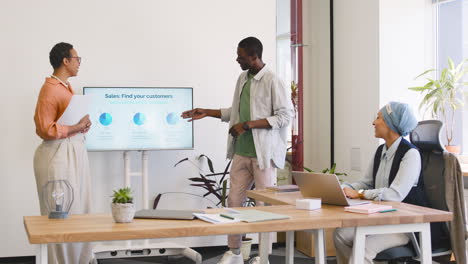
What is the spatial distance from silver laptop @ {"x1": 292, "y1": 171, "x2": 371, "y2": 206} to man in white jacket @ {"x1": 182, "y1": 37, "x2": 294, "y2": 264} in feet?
3.41

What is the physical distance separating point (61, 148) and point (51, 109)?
24 cm

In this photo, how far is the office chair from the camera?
2.74 m

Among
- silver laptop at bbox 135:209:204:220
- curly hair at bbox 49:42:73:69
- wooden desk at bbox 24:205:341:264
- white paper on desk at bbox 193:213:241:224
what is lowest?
wooden desk at bbox 24:205:341:264

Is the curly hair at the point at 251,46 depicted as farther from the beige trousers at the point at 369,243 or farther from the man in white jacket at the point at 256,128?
the beige trousers at the point at 369,243

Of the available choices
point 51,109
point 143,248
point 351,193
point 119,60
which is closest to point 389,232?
point 351,193

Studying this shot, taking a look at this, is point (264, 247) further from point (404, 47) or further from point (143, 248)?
point (404, 47)

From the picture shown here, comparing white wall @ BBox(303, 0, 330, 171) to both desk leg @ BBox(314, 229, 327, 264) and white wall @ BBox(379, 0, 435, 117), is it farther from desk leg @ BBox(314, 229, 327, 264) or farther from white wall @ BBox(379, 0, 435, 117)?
desk leg @ BBox(314, 229, 327, 264)

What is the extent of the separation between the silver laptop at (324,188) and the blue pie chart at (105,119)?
6.94 feet

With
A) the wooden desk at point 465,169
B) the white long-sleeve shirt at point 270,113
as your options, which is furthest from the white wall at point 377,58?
the white long-sleeve shirt at point 270,113

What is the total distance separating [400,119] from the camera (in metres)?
3.07

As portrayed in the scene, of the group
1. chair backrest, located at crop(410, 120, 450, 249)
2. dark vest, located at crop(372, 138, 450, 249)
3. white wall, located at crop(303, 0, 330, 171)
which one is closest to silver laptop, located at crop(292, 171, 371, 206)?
dark vest, located at crop(372, 138, 450, 249)

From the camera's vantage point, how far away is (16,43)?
4.76 metres

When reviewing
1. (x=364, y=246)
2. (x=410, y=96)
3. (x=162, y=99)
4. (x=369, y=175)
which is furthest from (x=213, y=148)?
(x=364, y=246)

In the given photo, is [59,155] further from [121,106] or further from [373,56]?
[373,56]
